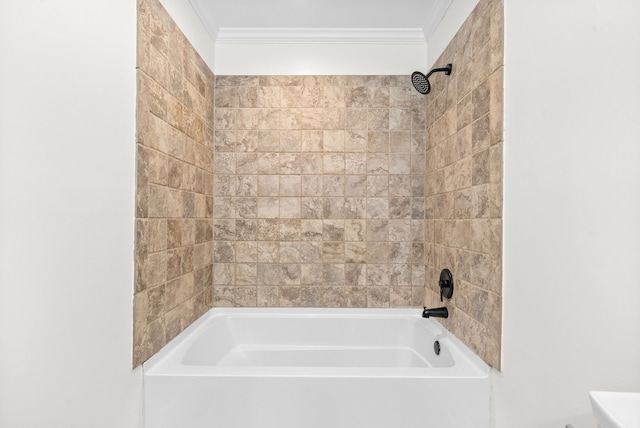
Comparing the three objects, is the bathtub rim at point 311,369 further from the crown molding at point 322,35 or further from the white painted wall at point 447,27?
the crown molding at point 322,35

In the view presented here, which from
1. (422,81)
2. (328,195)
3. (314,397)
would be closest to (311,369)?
(314,397)

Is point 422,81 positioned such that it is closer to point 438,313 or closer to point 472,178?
point 472,178

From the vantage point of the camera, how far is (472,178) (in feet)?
5.30

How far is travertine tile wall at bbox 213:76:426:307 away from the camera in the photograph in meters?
2.36

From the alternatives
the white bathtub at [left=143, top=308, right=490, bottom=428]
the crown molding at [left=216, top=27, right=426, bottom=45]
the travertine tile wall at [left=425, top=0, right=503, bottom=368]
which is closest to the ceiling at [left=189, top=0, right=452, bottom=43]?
the crown molding at [left=216, top=27, right=426, bottom=45]

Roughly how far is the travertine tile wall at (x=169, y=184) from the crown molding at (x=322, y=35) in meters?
0.37

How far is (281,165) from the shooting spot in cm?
236
